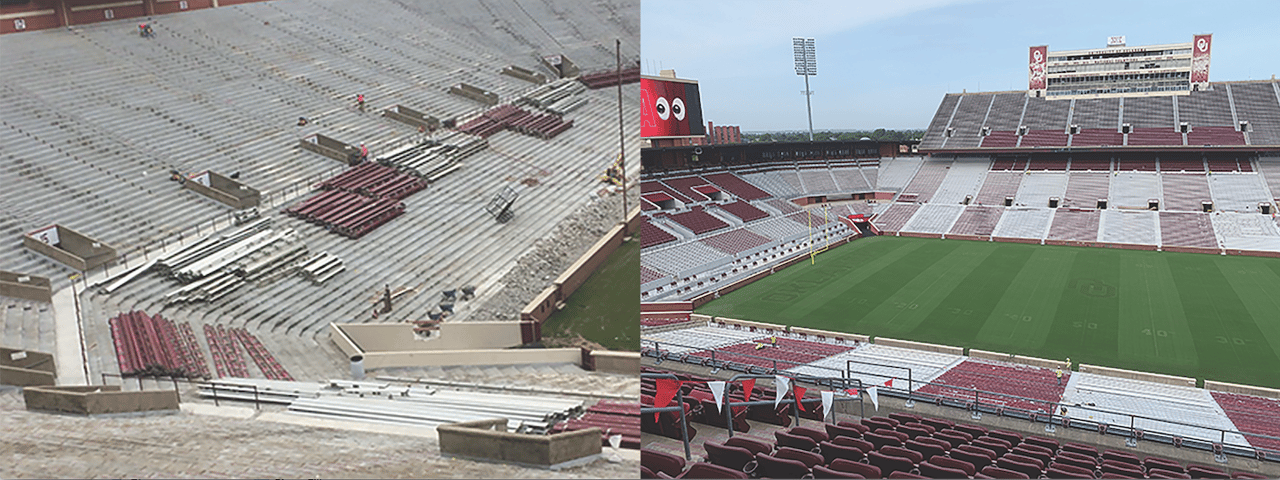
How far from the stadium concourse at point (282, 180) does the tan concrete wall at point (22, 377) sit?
11.6 inches

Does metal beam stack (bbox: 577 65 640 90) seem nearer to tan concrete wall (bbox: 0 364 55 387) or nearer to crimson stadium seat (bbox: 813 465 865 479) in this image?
tan concrete wall (bbox: 0 364 55 387)

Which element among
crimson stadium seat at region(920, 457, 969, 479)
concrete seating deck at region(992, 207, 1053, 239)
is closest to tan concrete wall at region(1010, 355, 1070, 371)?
crimson stadium seat at region(920, 457, 969, 479)

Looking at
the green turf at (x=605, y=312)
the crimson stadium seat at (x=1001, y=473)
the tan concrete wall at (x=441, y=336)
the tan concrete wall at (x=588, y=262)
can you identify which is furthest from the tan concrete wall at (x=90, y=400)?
the crimson stadium seat at (x=1001, y=473)

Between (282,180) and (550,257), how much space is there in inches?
273

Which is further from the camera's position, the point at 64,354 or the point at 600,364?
the point at 600,364

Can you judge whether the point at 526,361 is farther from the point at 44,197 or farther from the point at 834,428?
the point at 44,197

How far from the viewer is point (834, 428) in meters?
6.94

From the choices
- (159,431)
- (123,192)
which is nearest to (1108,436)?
(159,431)

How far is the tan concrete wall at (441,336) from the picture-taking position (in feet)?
39.0

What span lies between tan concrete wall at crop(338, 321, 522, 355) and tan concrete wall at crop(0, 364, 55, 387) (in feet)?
12.6

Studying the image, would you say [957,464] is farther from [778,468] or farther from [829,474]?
[778,468]

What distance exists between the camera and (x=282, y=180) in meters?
17.2

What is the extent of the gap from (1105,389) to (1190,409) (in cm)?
126

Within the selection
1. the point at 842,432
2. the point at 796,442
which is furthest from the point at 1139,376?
the point at 796,442
